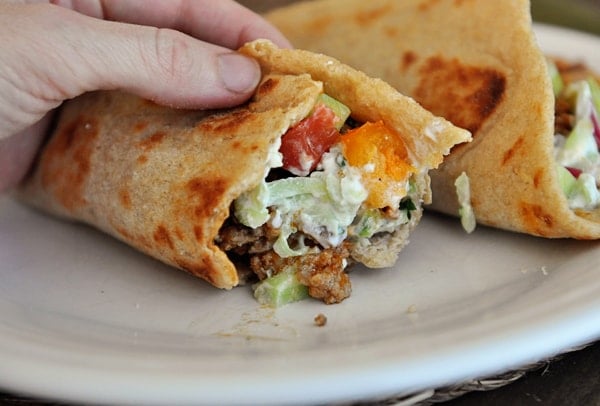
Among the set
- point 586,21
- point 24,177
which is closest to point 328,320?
point 24,177

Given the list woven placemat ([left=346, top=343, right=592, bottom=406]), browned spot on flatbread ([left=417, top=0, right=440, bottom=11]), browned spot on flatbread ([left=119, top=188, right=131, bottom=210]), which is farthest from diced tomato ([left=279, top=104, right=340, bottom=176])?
browned spot on flatbread ([left=417, top=0, right=440, bottom=11])

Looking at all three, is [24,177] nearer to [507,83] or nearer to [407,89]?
[407,89]

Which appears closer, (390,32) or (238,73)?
(238,73)

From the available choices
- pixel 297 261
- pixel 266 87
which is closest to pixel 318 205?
pixel 297 261

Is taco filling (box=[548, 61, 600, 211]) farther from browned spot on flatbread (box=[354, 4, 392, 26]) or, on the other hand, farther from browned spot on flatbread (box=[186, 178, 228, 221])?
browned spot on flatbread (box=[186, 178, 228, 221])

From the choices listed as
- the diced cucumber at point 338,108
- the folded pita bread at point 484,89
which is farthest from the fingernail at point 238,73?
the folded pita bread at point 484,89

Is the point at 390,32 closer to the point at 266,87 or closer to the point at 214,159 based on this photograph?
the point at 266,87
